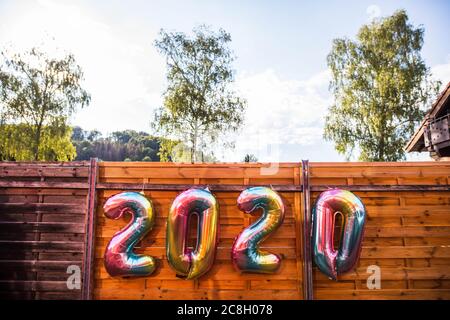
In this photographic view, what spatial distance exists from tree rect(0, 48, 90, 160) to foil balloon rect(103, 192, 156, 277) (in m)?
19.1

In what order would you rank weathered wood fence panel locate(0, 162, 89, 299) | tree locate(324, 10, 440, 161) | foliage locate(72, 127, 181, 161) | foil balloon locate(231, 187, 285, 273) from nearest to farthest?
foil balloon locate(231, 187, 285, 273) < weathered wood fence panel locate(0, 162, 89, 299) < tree locate(324, 10, 440, 161) < foliage locate(72, 127, 181, 161)

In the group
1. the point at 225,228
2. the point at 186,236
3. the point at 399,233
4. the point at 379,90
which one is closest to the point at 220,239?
the point at 225,228

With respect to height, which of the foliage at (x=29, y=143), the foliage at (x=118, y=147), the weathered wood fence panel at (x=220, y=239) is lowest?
the weathered wood fence panel at (x=220, y=239)

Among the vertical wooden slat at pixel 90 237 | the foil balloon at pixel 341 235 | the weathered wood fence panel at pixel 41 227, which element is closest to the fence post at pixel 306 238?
the foil balloon at pixel 341 235

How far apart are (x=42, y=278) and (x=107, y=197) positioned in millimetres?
1507

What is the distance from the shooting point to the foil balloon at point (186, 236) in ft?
15.6

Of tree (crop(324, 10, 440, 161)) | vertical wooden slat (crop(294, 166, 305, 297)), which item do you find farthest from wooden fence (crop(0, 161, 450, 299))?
tree (crop(324, 10, 440, 161))

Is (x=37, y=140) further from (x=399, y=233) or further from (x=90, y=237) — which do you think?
(x=399, y=233)

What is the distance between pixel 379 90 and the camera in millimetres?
20297

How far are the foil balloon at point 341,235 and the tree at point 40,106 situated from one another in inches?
807

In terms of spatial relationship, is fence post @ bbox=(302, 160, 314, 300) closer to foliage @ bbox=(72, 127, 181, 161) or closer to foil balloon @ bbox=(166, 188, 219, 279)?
foil balloon @ bbox=(166, 188, 219, 279)

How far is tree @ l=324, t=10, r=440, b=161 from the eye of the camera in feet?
65.8

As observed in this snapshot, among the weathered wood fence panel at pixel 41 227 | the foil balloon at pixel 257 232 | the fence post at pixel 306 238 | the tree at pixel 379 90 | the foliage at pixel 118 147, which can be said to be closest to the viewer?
the foil balloon at pixel 257 232

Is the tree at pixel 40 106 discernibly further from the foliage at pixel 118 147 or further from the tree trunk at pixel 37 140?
the foliage at pixel 118 147
